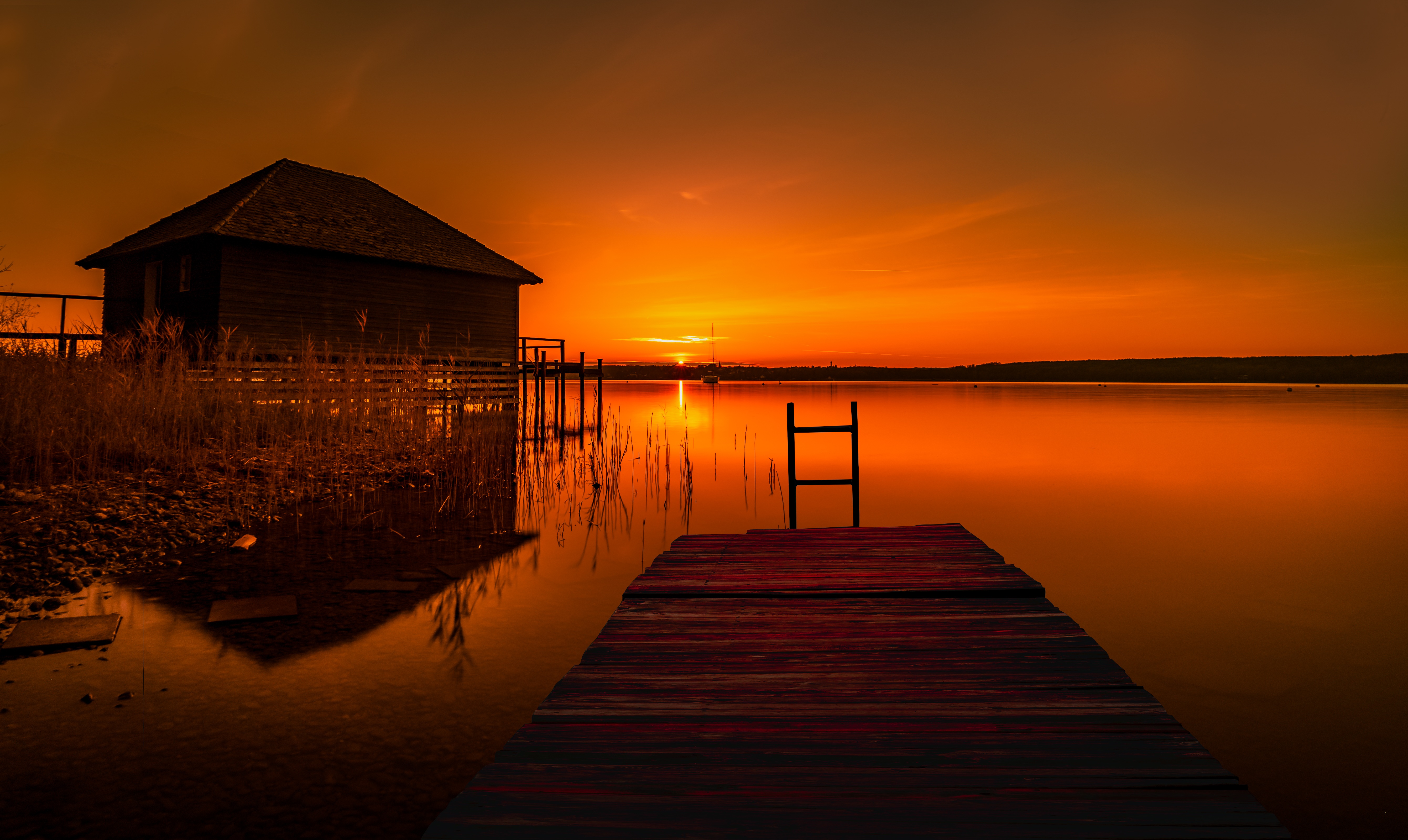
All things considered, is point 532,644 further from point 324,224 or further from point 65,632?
point 324,224

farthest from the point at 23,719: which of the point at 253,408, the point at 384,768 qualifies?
the point at 253,408

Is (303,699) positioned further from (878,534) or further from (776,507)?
(776,507)

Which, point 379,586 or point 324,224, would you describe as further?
point 324,224

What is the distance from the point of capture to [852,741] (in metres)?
3.16

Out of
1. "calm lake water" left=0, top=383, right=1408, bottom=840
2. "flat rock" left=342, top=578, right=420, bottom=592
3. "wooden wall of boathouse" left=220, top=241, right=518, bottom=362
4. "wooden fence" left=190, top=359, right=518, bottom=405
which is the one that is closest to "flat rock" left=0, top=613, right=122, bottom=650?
"calm lake water" left=0, top=383, right=1408, bottom=840

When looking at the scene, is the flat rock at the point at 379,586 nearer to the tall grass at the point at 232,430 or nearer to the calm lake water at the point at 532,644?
the calm lake water at the point at 532,644

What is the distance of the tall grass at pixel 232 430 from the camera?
11516 millimetres

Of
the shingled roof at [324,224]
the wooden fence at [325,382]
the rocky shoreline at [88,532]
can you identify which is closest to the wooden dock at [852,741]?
the rocky shoreline at [88,532]

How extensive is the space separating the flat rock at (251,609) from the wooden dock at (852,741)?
3877mm

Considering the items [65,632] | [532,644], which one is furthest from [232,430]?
[532,644]

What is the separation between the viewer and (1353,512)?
1672 cm

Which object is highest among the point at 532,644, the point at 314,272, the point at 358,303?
the point at 314,272

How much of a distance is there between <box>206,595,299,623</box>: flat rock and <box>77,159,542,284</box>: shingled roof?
786 inches

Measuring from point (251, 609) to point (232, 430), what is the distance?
27.9ft
